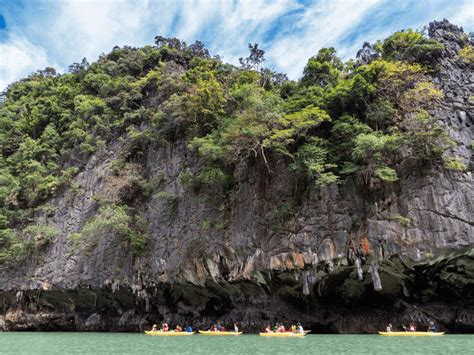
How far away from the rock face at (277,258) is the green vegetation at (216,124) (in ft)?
2.40

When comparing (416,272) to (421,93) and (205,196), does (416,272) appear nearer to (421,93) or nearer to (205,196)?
(421,93)

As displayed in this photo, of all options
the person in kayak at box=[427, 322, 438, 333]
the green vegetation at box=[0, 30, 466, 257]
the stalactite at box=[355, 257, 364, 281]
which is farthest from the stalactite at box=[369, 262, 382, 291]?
the green vegetation at box=[0, 30, 466, 257]

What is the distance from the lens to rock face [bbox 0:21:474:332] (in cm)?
1456

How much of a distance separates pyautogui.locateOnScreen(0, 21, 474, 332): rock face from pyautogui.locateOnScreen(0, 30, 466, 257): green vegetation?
2.40 feet

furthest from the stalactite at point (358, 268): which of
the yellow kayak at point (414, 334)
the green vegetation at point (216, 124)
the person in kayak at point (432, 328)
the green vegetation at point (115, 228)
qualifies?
the green vegetation at point (115, 228)

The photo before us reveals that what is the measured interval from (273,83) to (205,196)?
9350mm

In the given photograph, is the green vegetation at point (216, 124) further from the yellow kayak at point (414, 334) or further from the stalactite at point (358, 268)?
the yellow kayak at point (414, 334)

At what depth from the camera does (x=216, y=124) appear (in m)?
20.2

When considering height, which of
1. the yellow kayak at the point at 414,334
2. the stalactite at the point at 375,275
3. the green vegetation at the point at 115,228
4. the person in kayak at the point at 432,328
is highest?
the green vegetation at the point at 115,228

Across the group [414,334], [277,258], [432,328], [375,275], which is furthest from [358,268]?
[432,328]

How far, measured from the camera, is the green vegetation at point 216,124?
1565 cm

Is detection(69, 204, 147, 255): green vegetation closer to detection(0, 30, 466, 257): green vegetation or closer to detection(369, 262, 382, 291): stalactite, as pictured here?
detection(0, 30, 466, 257): green vegetation

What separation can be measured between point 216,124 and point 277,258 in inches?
310

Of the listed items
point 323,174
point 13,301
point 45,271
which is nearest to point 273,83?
point 323,174
